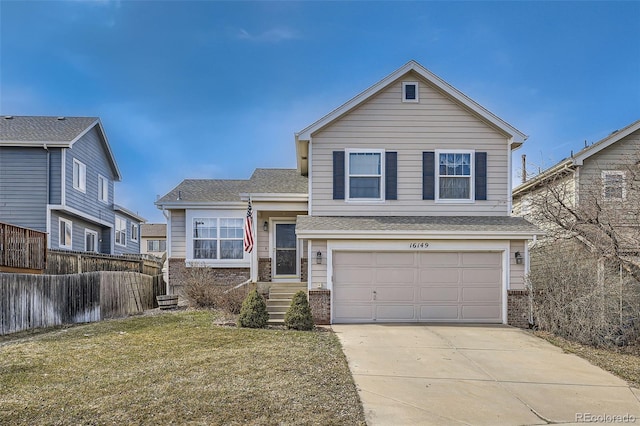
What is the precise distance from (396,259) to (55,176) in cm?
1467

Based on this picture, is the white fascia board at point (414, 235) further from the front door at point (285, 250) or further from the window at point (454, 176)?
the front door at point (285, 250)

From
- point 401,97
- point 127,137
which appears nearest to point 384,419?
point 401,97

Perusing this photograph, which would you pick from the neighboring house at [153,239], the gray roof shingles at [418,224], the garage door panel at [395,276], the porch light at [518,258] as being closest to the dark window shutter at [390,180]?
the gray roof shingles at [418,224]

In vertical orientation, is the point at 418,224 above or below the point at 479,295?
above

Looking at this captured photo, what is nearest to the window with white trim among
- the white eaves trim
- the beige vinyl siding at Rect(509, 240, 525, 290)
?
the white eaves trim

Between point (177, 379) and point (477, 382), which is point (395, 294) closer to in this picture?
point (477, 382)

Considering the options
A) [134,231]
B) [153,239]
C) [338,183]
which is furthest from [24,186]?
[153,239]

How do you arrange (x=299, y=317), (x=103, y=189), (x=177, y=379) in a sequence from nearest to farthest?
(x=177, y=379) < (x=299, y=317) < (x=103, y=189)

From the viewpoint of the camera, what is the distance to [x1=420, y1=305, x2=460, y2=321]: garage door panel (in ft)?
41.1

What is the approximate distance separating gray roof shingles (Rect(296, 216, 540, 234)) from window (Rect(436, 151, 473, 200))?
2.37ft

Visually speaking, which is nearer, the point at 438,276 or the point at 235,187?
the point at 438,276

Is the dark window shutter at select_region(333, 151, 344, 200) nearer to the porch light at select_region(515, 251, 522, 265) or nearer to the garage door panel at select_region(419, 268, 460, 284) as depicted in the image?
the garage door panel at select_region(419, 268, 460, 284)

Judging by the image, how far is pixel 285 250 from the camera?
1600 cm

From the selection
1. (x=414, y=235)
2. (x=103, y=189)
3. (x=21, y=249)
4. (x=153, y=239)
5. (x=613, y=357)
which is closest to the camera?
(x=613, y=357)
